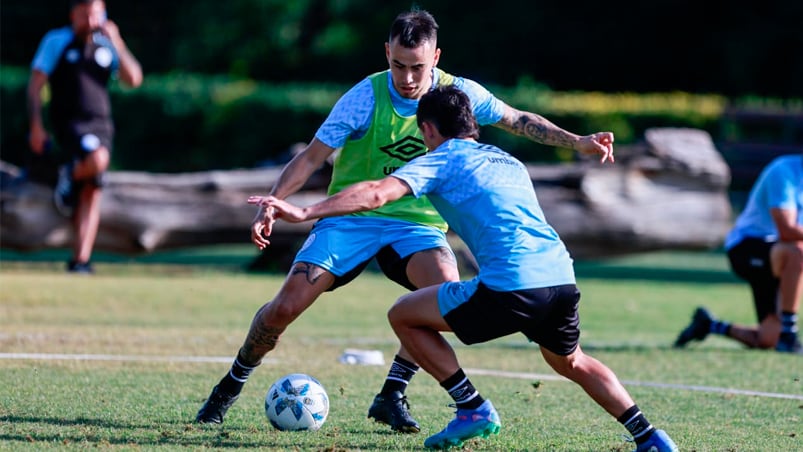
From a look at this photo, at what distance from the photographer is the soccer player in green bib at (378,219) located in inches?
242

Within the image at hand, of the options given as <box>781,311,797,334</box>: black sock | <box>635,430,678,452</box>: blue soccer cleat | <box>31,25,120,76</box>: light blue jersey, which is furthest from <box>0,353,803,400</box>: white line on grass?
<box>31,25,120,76</box>: light blue jersey

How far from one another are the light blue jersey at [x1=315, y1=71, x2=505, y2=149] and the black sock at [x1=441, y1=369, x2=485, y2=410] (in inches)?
51.4

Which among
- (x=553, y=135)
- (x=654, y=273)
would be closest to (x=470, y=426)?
(x=553, y=135)

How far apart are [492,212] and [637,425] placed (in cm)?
112

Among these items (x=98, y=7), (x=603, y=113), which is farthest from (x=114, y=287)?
(x=603, y=113)

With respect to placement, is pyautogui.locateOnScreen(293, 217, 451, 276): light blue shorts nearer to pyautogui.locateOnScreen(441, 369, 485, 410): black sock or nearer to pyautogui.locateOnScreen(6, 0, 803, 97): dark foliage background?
pyautogui.locateOnScreen(441, 369, 485, 410): black sock

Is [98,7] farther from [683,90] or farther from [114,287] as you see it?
[683,90]

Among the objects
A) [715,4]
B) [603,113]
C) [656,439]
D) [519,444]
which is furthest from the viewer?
[715,4]

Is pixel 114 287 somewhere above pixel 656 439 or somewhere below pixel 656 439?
below

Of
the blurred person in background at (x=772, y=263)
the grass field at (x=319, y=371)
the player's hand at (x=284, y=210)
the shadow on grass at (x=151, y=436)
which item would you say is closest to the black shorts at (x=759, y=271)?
the blurred person in background at (x=772, y=263)

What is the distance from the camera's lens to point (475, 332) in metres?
5.53

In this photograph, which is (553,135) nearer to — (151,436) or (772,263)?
(151,436)

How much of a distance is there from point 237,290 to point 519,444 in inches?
276

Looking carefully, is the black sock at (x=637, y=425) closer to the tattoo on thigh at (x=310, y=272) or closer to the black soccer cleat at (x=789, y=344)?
the tattoo on thigh at (x=310, y=272)
